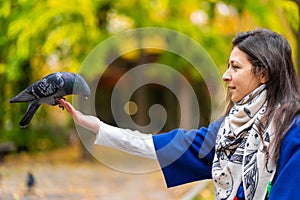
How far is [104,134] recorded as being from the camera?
9.66ft

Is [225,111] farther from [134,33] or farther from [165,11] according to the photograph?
[165,11]

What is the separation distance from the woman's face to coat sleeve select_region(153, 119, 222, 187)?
1.20 ft

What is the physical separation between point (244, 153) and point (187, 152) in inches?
18.4

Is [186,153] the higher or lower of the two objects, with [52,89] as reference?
lower

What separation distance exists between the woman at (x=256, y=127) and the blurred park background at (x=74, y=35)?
4217 millimetres

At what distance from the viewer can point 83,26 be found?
1041cm

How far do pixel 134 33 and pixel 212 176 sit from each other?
774 cm

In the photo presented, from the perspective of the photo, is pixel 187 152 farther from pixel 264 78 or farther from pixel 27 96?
pixel 27 96

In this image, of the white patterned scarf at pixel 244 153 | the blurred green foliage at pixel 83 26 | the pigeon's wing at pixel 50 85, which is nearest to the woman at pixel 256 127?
the white patterned scarf at pixel 244 153

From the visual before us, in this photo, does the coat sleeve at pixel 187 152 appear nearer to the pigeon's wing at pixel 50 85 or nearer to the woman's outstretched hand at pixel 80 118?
the woman's outstretched hand at pixel 80 118

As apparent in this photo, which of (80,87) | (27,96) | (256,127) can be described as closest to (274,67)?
(256,127)

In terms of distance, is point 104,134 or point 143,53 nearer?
point 104,134

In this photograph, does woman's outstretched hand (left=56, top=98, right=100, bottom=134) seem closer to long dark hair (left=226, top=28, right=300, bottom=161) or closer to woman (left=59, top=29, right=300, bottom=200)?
woman (left=59, top=29, right=300, bottom=200)

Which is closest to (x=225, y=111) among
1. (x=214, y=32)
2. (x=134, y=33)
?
(x=134, y=33)
